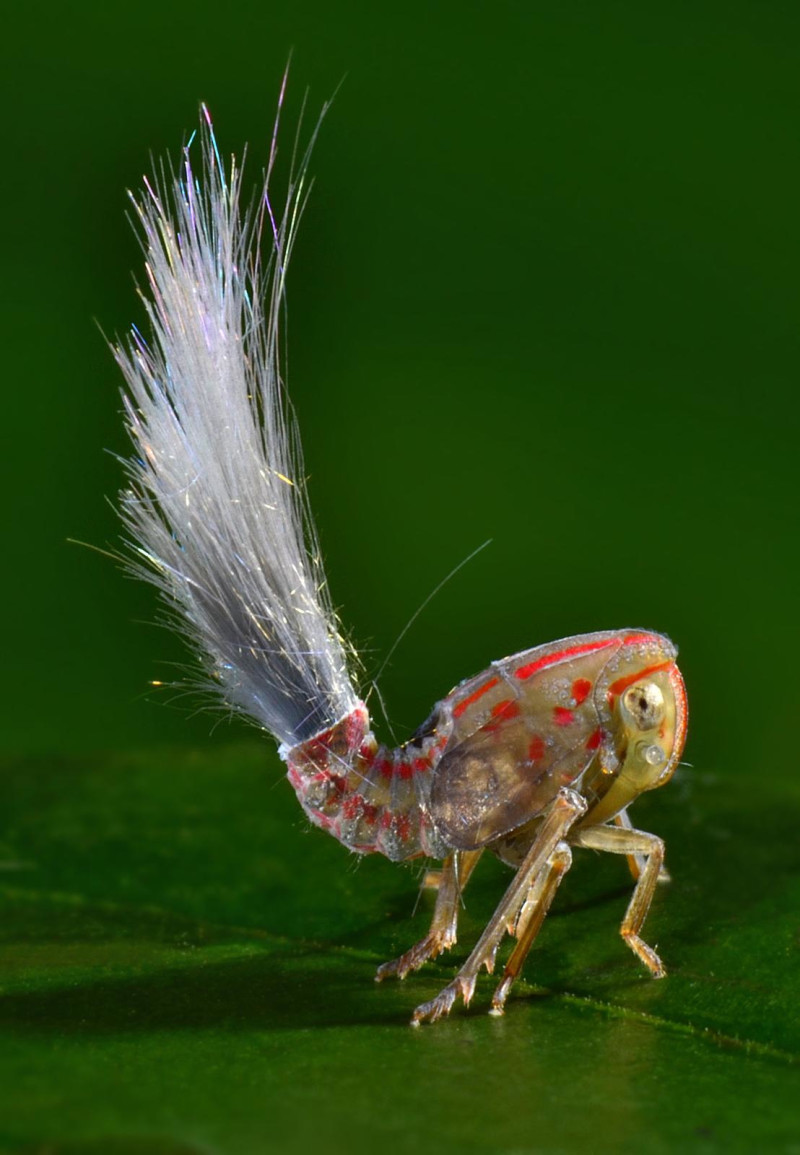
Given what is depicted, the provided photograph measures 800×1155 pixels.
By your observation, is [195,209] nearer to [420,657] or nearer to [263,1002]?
[263,1002]

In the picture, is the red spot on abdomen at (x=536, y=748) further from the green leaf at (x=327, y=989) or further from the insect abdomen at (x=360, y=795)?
the green leaf at (x=327, y=989)

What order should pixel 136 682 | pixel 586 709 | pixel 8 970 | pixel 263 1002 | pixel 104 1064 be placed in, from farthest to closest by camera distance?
1. pixel 136 682
2. pixel 586 709
3. pixel 8 970
4. pixel 263 1002
5. pixel 104 1064

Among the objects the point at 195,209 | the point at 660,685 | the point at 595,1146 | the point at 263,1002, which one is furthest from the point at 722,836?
the point at 195,209

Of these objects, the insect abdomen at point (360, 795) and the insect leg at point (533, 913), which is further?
the insect abdomen at point (360, 795)

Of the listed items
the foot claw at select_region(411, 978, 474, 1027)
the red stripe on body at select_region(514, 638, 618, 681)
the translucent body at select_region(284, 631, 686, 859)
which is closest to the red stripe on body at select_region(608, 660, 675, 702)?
the translucent body at select_region(284, 631, 686, 859)

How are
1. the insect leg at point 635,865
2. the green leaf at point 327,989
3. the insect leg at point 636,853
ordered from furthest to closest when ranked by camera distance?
the insect leg at point 635,865 → the insect leg at point 636,853 → the green leaf at point 327,989

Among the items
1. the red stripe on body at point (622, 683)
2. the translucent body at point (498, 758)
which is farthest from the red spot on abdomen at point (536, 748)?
the red stripe on body at point (622, 683)

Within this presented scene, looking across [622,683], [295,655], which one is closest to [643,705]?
[622,683]
